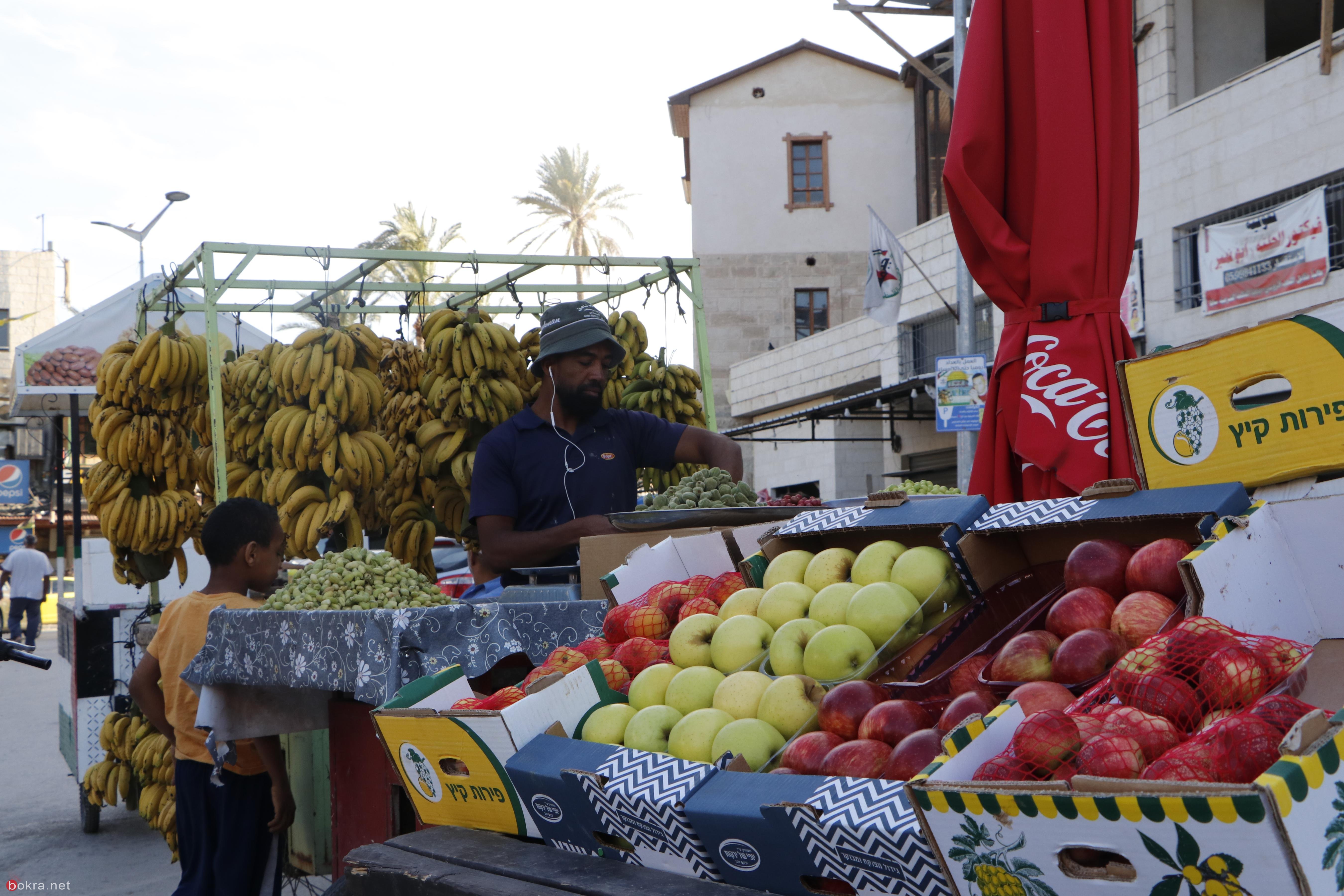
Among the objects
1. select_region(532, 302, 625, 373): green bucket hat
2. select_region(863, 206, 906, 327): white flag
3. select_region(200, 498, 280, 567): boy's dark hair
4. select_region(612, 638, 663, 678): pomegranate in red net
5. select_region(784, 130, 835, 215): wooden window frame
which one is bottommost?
select_region(612, 638, 663, 678): pomegranate in red net

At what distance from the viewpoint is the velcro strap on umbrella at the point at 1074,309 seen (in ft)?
10.4

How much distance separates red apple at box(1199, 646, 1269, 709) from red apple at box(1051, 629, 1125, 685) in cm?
25

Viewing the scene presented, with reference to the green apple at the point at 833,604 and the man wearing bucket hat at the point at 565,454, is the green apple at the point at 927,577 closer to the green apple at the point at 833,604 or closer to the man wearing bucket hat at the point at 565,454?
the green apple at the point at 833,604

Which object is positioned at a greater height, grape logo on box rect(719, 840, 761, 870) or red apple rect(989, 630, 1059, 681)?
red apple rect(989, 630, 1059, 681)

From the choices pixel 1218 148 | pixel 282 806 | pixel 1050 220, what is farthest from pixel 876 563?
pixel 1218 148

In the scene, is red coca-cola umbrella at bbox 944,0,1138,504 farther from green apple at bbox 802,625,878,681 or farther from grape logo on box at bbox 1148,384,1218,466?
green apple at bbox 802,625,878,681

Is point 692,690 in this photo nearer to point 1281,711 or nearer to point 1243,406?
point 1281,711

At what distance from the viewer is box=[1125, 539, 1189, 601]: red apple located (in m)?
1.95

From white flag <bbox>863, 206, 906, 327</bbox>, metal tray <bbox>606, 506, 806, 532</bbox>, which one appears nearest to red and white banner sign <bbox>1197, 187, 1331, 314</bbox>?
white flag <bbox>863, 206, 906, 327</bbox>

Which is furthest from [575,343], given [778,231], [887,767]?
[778,231]

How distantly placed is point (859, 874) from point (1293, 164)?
1195cm

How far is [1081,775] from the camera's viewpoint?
1.21m

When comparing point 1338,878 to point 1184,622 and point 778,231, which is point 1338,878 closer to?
point 1184,622

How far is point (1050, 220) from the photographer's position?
316 centimetres
